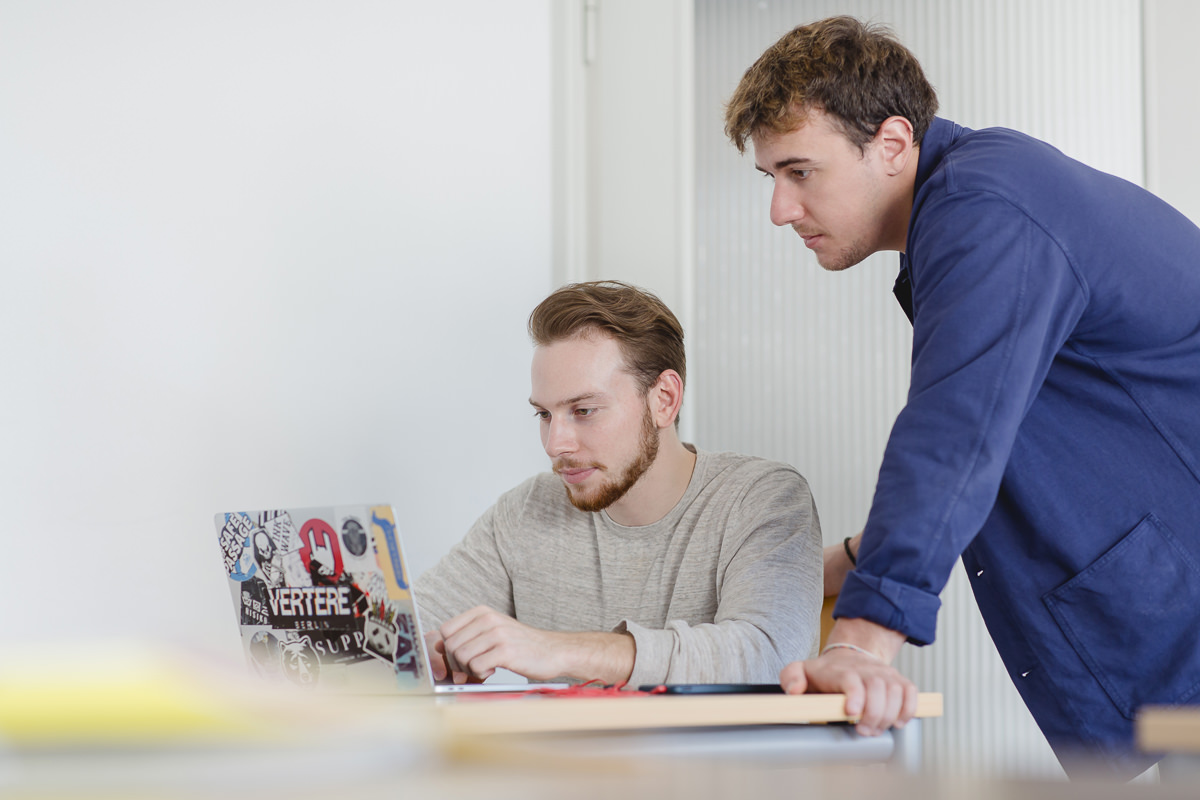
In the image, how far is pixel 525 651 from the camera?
1.23 metres

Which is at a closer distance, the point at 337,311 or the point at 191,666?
the point at 191,666

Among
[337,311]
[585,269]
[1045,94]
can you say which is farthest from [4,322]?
[1045,94]

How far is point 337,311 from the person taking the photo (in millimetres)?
1924

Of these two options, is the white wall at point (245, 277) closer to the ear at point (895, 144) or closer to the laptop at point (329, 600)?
the laptop at point (329, 600)

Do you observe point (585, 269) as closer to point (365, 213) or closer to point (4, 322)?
point (365, 213)

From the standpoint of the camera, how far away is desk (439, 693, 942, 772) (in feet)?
2.46

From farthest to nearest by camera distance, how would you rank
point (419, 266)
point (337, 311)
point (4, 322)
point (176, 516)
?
point (419, 266) → point (337, 311) → point (176, 516) → point (4, 322)

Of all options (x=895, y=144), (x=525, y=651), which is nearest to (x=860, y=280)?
(x=895, y=144)

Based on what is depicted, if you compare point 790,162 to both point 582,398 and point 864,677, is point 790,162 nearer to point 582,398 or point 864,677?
point 582,398

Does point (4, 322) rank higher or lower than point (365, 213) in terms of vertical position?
lower

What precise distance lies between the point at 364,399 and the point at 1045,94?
56.9 inches

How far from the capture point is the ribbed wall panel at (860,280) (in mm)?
2049

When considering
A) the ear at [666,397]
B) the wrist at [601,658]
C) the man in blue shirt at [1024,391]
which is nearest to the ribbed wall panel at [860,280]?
the ear at [666,397]

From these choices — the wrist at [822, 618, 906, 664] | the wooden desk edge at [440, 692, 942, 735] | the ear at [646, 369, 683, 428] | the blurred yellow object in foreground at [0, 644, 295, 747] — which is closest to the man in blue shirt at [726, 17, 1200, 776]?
the wrist at [822, 618, 906, 664]
